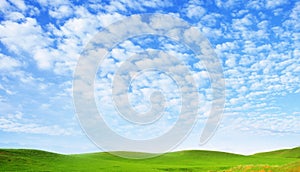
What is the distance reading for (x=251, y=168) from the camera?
30438 millimetres

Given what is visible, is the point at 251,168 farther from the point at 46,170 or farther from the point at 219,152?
the point at 219,152

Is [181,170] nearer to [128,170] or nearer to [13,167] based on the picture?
[128,170]

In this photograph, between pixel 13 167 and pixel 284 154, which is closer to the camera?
pixel 13 167

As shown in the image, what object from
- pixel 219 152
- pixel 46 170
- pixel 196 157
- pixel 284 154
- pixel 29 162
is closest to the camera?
pixel 46 170

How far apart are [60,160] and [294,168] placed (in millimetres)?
46113

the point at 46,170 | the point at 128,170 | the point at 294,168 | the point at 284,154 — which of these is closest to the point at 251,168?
the point at 294,168

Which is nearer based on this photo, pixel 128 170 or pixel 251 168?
pixel 251 168

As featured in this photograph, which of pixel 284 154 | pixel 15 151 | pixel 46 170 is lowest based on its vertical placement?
pixel 46 170

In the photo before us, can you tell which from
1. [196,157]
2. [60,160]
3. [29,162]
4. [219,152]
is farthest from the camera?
[219,152]

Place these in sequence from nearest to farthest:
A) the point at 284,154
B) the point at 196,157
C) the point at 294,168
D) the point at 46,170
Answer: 1. the point at 294,168
2. the point at 46,170
3. the point at 196,157
4. the point at 284,154

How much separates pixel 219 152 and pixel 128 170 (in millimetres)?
65618

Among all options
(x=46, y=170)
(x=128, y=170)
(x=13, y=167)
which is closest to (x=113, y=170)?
(x=128, y=170)

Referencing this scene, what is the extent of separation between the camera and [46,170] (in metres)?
45.7

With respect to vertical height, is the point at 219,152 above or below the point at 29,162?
above
